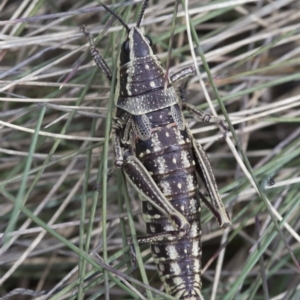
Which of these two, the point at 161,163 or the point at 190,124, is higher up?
the point at 190,124

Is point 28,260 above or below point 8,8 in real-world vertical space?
below

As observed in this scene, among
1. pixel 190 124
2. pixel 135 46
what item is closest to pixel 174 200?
pixel 190 124

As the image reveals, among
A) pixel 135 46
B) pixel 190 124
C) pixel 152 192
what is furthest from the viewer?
pixel 190 124

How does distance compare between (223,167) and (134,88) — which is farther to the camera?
(223,167)

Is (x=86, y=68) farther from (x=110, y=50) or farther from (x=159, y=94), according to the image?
(x=159, y=94)

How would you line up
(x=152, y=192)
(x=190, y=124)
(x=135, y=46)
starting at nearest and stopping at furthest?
(x=152, y=192) → (x=135, y=46) → (x=190, y=124)

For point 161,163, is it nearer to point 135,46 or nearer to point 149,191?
point 149,191

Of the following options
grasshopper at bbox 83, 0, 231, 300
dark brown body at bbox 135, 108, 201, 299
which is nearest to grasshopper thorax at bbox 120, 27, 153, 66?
grasshopper at bbox 83, 0, 231, 300

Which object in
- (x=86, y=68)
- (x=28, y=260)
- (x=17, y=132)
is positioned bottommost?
(x=28, y=260)

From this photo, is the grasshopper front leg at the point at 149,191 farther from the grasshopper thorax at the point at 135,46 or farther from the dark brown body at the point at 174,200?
the grasshopper thorax at the point at 135,46

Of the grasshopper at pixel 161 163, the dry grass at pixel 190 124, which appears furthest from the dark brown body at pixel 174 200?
the dry grass at pixel 190 124

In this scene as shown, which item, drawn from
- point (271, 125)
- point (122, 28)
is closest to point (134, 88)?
point (122, 28)
